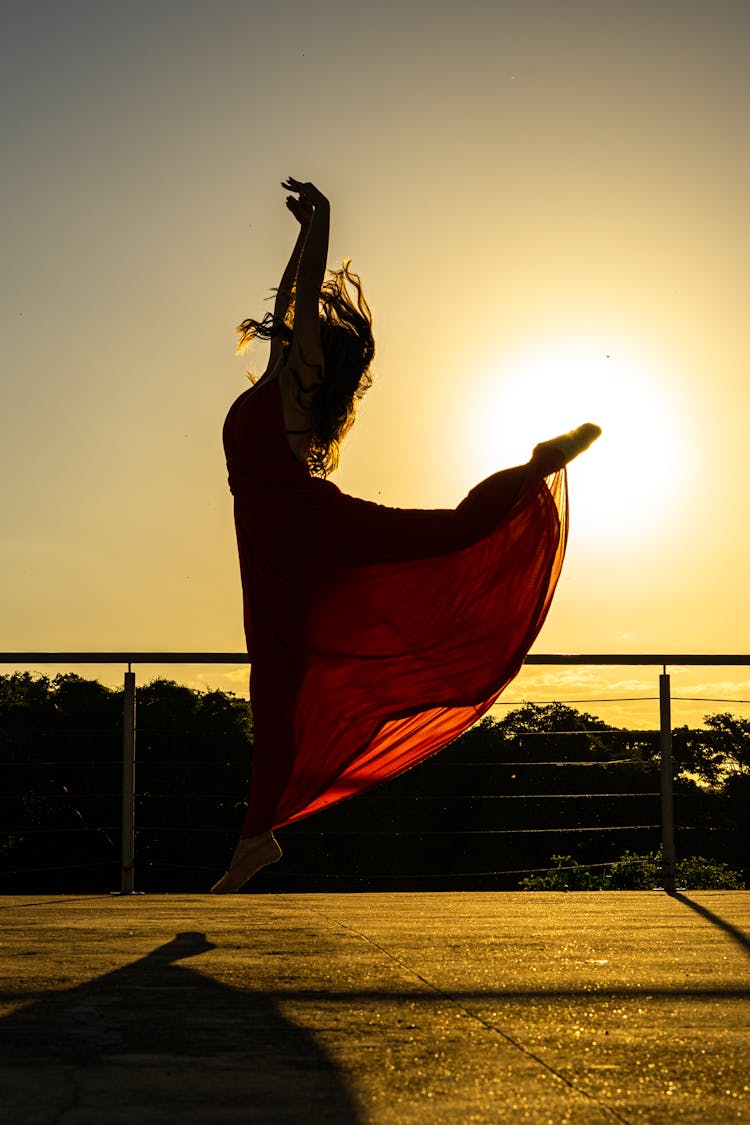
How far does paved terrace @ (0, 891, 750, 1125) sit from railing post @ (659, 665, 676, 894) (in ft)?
4.25

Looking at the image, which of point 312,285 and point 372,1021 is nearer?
point 372,1021

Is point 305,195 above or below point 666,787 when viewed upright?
above

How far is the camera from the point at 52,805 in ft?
80.0

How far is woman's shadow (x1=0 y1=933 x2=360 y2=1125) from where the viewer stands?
1.43 m

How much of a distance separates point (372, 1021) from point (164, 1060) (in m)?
0.37

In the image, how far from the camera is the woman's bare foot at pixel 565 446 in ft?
11.9

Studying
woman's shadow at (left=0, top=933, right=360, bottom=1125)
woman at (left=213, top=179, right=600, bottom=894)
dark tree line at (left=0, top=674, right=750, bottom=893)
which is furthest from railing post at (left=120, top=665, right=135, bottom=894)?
dark tree line at (left=0, top=674, right=750, bottom=893)

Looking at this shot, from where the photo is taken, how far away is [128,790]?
456 centimetres

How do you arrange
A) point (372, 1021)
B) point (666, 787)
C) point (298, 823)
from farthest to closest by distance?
point (298, 823)
point (666, 787)
point (372, 1021)

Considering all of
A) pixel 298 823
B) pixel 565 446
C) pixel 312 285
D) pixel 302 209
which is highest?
pixel 302 209

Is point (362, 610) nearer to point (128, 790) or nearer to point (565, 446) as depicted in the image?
point (565, 446)

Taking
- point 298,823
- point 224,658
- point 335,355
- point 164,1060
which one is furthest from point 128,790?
point 298,823

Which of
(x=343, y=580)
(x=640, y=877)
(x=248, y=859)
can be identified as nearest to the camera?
(x=248, y=859)

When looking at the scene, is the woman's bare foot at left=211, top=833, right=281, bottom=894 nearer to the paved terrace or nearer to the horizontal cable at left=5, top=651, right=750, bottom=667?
the paved terrace
